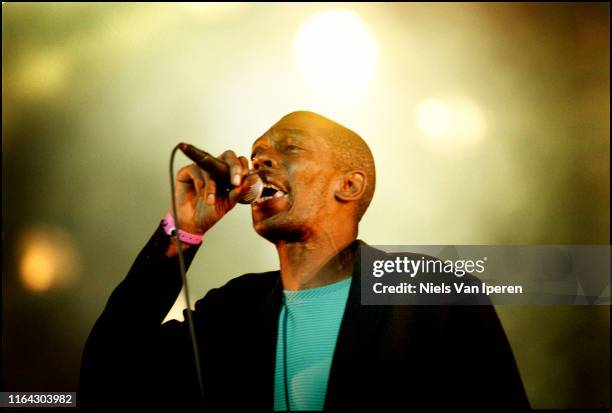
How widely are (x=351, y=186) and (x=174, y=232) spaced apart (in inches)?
24.2

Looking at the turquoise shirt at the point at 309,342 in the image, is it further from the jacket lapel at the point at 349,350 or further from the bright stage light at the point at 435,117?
the bright stage light at the point at 435,117

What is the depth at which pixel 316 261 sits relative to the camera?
220 cm

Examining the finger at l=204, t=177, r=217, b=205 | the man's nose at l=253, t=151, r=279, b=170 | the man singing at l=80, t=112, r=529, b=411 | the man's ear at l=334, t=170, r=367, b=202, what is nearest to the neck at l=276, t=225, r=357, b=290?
the man singing at l=80, t=112, r=529, b=411

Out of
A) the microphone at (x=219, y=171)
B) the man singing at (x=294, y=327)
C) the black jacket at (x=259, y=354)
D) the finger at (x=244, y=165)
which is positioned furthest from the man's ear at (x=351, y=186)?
the finger at (x=244, y=165)

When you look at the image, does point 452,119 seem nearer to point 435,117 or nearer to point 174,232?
point 435,117

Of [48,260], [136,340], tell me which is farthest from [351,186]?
[48,260]

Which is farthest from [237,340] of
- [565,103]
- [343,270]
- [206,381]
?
[565,103]

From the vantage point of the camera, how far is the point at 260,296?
7.41 feet

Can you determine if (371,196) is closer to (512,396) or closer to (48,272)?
(512,396)

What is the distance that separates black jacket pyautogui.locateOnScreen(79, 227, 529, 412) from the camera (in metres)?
1.96

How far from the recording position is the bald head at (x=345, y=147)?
2307mm

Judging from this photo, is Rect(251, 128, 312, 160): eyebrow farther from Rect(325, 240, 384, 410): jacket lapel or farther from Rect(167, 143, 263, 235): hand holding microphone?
Rect(325, 240, 384, 410): jacket lapel

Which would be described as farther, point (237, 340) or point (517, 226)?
point (517, 226)

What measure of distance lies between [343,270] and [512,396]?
2.08 ft
